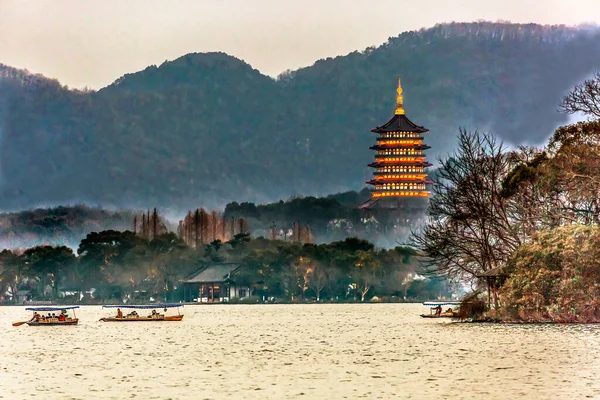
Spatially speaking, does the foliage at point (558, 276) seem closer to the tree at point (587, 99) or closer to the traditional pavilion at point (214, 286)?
the tree at point (587, 99)

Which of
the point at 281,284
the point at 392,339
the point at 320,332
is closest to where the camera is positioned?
the point at 392,339

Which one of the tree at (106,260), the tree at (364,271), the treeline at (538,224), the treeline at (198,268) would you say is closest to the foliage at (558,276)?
the treeline at (538,224)

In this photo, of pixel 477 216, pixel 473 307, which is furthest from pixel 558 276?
pixel 473 307

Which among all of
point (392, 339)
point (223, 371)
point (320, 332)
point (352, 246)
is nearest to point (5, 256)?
point (352, 246)

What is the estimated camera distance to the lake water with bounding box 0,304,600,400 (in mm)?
39094

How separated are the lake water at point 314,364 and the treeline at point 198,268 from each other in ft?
277

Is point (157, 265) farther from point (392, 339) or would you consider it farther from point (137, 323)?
point (392, 339)

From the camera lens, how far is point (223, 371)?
47.4 meters

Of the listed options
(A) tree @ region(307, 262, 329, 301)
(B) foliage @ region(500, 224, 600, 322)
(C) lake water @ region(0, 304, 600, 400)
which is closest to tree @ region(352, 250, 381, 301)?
(A) tree @ region(307, 262, 329, 301)

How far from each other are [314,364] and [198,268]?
434 feet

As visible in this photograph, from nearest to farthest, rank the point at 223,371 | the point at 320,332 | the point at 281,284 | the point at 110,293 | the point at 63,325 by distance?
1. the point at 223,371
2. the point at 320,332
3. the point at 63,325
4. the point at 281,284
5. the point at 110,293

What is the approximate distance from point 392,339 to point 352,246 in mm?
106347

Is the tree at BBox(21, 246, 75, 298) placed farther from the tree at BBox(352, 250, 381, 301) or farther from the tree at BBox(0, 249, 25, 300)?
the tree at BBox(352, 250, 381, 301)

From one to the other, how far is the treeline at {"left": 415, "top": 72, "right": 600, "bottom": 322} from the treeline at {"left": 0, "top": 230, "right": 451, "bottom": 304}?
78287mm
